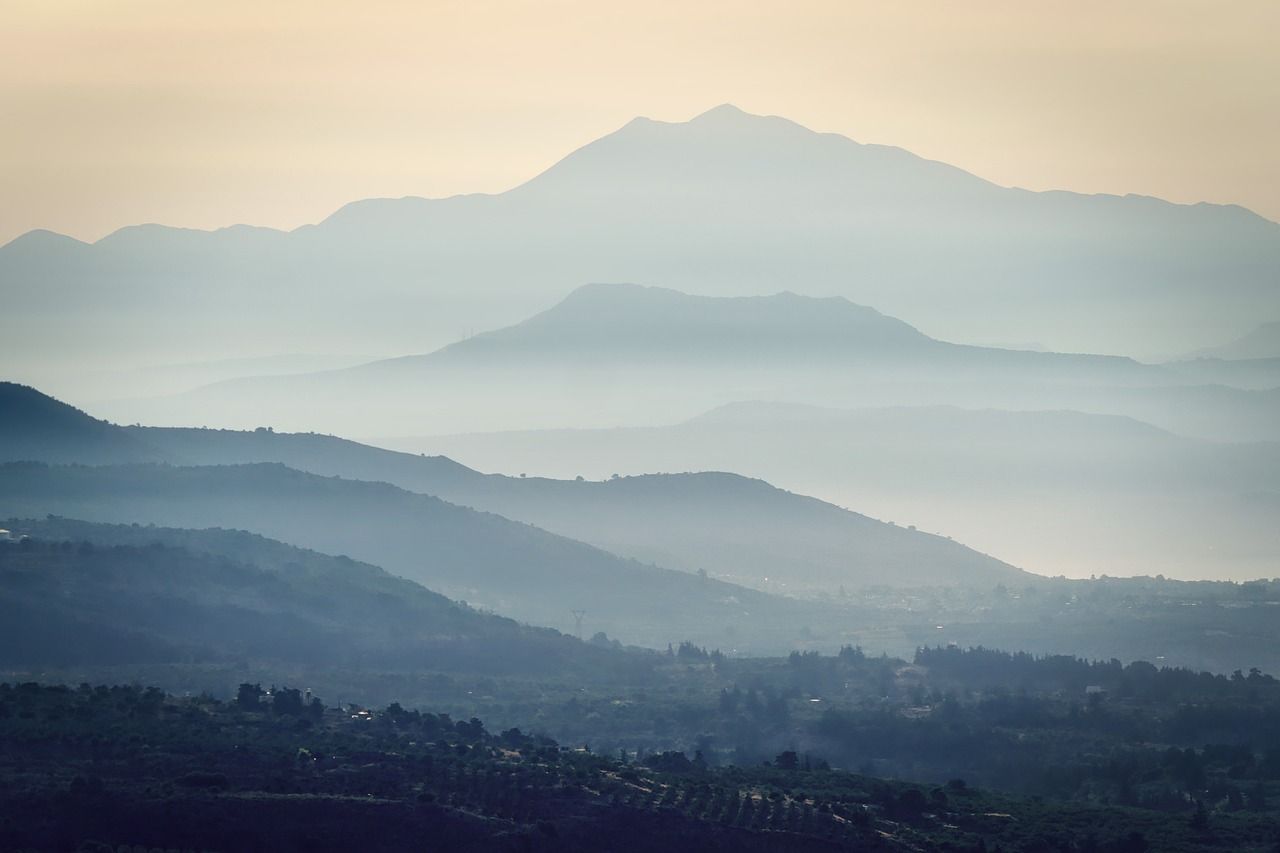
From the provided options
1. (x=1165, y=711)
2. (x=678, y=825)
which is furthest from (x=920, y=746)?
(x=678, y=825)

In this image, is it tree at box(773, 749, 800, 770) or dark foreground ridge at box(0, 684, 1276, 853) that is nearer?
dark foreground ridge at box(0, 684, 1276, 853)

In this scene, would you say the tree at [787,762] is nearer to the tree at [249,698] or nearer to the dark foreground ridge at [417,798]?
the dark foreground ridge at [417,798]

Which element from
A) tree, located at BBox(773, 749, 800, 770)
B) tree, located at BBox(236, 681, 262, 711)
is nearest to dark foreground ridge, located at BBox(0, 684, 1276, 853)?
tree, located at BBox(236, 681, 262, 711)

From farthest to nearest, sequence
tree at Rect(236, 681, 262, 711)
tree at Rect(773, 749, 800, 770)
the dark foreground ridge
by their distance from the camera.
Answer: tree at Rect(773, 749, 800, 770) < tree at Rect(236, 681, 262, 711) < the dark foreground ridge

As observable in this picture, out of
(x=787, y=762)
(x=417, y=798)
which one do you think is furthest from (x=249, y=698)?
(x=417, y=798)

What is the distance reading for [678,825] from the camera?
115250 mm

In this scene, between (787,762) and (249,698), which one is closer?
(787,762)

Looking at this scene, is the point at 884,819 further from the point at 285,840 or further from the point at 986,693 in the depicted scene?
the point at 986,693

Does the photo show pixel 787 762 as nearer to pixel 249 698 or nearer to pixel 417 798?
pixel 249 698

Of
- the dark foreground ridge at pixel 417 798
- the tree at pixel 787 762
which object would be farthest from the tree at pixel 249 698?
the tree at pixel 787 762

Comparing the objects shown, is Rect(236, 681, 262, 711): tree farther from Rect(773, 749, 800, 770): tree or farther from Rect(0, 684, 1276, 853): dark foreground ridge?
Rect(773, 749, 800, 770): tree

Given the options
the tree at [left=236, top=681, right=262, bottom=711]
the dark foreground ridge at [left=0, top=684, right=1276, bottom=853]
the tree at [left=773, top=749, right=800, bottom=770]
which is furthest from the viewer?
the tree at [left=773, top=749, right=800, bottom=770]

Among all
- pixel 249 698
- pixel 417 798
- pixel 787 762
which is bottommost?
pixel 417 798

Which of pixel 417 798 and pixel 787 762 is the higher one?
pixel 787 762
